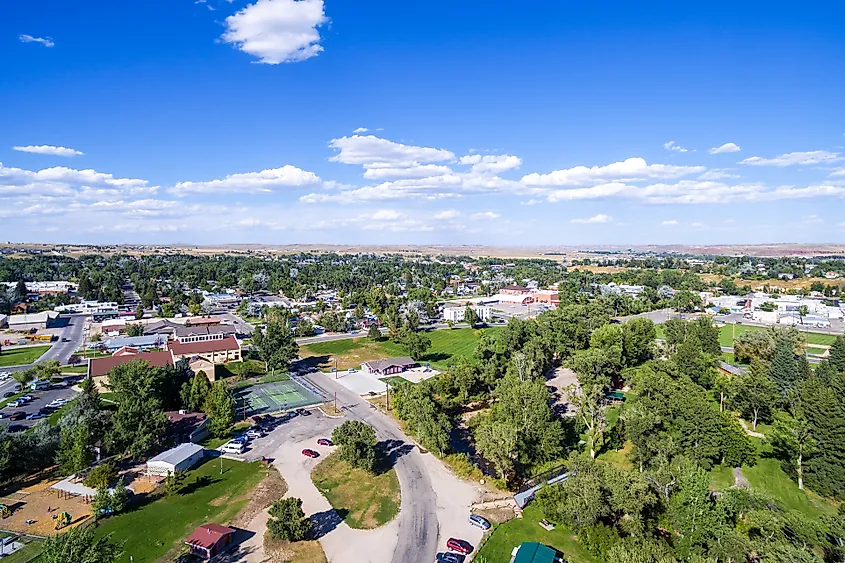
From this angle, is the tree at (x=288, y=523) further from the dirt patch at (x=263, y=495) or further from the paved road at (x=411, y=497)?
A: the paved road at (x=411, y=497)

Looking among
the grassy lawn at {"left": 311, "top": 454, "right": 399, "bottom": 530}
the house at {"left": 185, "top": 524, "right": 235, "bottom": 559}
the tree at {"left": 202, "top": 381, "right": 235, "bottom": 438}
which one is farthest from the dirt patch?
the tree at {"left": 202, "top": 381, "right": 235, "bottom": 438}

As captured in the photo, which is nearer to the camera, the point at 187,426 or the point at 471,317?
the point at 187,426

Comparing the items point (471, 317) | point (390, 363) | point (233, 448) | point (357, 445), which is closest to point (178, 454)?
point (233, 448)

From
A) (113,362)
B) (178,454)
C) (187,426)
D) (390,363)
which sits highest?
(113,362)

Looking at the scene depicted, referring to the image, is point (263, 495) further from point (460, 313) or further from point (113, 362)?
point (460, 313)

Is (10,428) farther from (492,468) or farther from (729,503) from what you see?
(729,503)

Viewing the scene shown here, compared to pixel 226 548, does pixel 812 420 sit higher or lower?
higher

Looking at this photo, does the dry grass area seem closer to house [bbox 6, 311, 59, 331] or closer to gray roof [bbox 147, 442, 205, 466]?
gray roof [bbox 147, 442, 205, 466]

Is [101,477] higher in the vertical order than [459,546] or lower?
higher

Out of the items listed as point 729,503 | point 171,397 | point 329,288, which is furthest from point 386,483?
point 329,288
